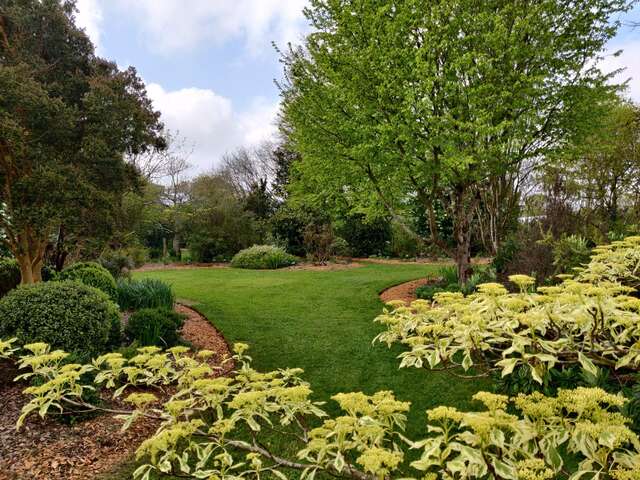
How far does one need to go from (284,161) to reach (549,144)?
51.0 feet

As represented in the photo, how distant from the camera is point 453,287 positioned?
8195 millimetres

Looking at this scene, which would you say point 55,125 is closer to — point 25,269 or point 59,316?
point 25,269

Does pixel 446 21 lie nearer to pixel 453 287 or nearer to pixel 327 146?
pixel 327 146

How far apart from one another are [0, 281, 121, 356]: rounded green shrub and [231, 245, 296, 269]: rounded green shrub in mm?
10940

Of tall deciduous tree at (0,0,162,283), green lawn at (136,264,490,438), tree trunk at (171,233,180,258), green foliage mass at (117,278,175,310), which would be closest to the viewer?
green lawn at (136,264,490,438)

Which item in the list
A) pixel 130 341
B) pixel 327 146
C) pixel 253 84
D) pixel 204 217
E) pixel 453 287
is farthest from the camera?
pixel 204 217

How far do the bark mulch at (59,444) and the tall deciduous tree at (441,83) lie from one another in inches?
212

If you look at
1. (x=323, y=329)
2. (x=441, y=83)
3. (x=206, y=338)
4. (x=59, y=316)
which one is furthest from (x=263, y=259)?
(x=59, y=316)

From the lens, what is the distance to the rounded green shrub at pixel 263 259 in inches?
629

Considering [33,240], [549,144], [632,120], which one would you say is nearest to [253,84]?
[33,240]

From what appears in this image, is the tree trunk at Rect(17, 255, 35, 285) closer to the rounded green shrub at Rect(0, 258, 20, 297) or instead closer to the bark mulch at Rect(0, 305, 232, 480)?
the rounded green shrub at Rect(0, 258, 20, 297)

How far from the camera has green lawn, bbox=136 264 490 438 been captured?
4.59 m

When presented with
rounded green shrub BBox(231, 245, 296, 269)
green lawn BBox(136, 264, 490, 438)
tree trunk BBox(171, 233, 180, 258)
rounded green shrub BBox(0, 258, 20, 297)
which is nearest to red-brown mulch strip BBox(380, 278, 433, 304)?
green lawn BBox(136, 264, 490, 438)

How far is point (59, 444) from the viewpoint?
11.1 ft
